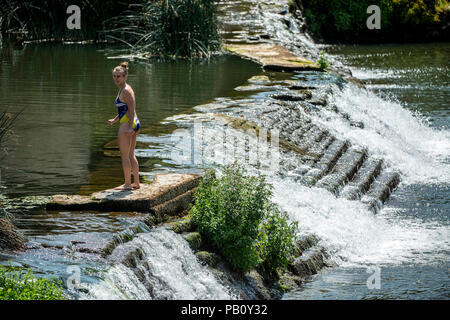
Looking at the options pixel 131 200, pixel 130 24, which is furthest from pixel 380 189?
pixel 130 24

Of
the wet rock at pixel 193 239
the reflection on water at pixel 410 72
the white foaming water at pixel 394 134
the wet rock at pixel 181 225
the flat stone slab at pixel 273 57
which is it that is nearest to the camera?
the wet rock at pixel 193 239

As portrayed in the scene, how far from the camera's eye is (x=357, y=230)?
10570 millimetres

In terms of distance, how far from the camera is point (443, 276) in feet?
28.9

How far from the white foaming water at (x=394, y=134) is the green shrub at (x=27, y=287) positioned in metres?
8.73

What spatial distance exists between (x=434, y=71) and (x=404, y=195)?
1227cm

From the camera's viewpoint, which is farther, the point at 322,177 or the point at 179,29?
the point at 179,29

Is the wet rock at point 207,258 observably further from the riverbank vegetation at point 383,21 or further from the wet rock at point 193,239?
the riverbank vegetation at point 383,21

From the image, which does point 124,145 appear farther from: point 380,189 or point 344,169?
point 344,169

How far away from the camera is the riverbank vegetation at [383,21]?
31922mm

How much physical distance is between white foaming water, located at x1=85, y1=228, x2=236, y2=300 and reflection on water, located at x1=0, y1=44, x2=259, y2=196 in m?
1.92

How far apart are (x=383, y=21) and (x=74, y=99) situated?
63.3 feet

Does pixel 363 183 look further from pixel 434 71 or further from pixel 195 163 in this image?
pixel 434 71

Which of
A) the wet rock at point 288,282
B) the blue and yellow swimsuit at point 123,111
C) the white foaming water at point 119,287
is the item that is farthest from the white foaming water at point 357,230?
the white foaming water at point 119,287

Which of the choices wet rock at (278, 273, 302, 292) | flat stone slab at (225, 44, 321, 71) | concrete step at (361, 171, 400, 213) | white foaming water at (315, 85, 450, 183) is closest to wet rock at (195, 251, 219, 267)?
wet rock at (278, 273, 302, 292)
